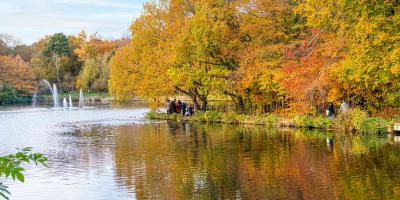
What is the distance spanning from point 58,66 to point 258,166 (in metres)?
78.8

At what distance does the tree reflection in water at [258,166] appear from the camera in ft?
45.6

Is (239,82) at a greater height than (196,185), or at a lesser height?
greater

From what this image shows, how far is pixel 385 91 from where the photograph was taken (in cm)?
2925

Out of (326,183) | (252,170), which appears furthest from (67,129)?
(326,183)

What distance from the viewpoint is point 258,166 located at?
17844mm

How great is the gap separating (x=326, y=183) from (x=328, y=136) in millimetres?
11748

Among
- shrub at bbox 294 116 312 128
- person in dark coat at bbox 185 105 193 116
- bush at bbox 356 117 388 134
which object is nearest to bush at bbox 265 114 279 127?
shrub at bbox 294 116 312 128

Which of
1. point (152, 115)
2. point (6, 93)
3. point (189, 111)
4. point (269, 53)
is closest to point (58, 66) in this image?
point (6, 93)

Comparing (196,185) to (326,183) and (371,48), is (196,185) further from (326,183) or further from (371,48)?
(371,48)

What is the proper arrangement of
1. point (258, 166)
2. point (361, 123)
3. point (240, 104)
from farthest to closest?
point (240, 104)
point (361, 123)
point (258, 166)

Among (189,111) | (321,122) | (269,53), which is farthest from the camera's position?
(189,111)

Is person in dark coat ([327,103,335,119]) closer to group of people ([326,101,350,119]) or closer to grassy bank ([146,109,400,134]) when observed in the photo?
group of people ([326,101,350,119])

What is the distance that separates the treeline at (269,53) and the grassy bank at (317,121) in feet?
3.29

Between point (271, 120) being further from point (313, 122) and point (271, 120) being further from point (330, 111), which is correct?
point (330, 111)
